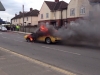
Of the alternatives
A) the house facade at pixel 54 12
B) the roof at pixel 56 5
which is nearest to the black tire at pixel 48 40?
the house facade at pixel 54 12

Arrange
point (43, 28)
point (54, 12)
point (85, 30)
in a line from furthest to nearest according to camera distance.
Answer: point (54, 12) → point (43, 28) → point (85, 30)

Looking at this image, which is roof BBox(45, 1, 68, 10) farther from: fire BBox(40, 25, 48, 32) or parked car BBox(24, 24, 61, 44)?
fire BBox(40, 25, 48, 32)

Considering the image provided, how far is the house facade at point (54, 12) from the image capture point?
182ft

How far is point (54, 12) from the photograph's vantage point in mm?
59188

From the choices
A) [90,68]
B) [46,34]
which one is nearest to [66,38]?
[46,34]

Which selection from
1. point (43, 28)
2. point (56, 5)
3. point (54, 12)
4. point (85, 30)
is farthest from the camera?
point (56, 5)

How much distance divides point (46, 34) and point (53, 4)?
4223 centimetres

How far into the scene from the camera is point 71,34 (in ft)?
63.6

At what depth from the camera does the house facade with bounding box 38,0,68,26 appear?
5558 cm

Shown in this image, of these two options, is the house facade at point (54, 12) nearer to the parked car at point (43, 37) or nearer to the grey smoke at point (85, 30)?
the parked car at point (43, 37)

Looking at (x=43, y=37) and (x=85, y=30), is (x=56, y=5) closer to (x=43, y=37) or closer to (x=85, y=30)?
(x=43, y=37)

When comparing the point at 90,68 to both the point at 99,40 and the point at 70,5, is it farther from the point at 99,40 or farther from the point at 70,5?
the point at 70,5

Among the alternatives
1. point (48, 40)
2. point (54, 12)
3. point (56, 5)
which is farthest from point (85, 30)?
point (56, 5)

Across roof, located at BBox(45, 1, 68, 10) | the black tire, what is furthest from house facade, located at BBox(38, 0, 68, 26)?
the black tire
